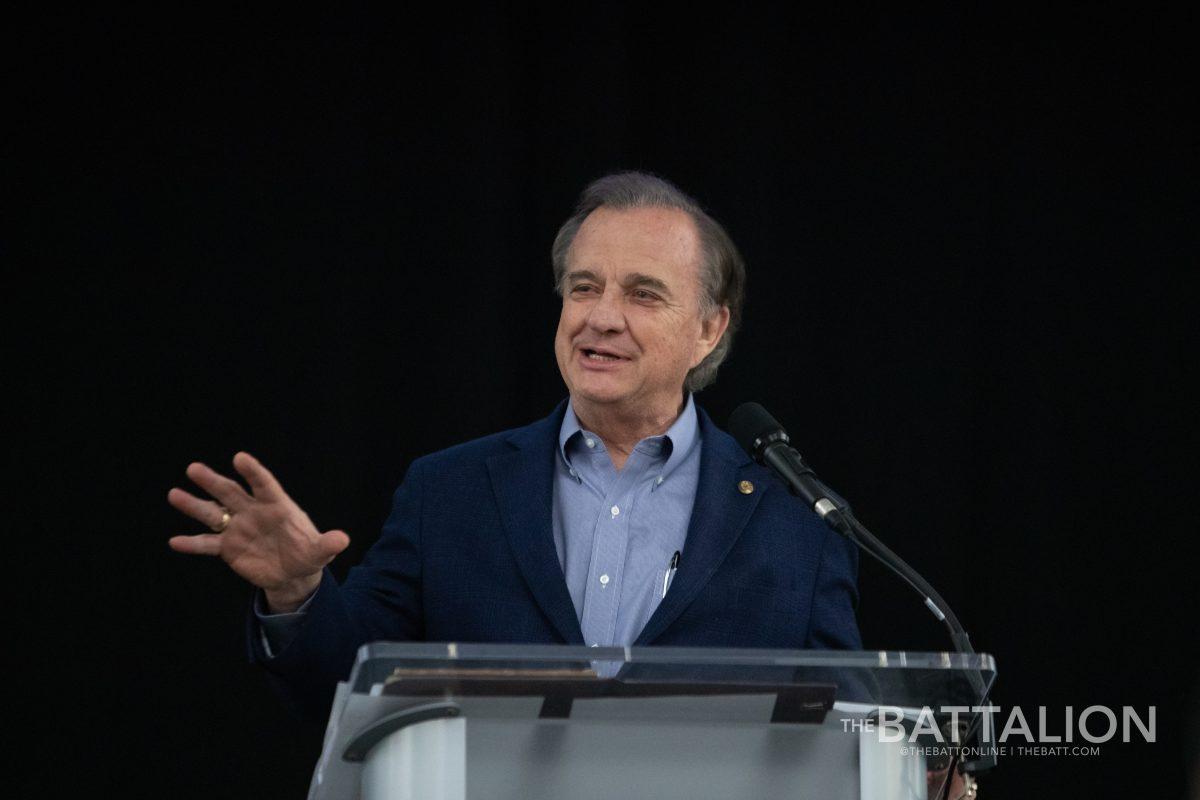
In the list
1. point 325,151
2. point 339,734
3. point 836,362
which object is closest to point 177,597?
point 325,151

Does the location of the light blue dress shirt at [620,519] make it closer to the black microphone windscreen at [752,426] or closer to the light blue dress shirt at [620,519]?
the light blue dress shirt at [620,519]

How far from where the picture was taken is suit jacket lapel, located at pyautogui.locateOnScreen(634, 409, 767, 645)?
101 inches

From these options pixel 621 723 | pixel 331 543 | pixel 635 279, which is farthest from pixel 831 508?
pixel 635 279

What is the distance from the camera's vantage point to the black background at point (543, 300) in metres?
3.37

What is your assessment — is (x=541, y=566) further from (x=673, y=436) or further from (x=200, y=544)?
(x=200, y=544)

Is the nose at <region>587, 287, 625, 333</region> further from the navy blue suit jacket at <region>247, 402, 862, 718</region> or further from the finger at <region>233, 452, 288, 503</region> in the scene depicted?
the finger at <region>233, 452, 288, 503</region>

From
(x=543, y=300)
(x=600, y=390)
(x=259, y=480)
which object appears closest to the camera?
(x=259, y=480)

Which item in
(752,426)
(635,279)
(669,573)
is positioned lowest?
(669,573)

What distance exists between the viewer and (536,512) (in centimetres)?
271

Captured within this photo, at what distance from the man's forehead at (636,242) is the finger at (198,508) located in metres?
1.14

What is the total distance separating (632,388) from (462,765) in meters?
1.38

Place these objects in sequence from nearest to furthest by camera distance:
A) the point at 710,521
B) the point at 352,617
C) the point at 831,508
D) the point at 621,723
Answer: the point at 621,723, the point at 831,508, the point at 352,617, the point at 710,521

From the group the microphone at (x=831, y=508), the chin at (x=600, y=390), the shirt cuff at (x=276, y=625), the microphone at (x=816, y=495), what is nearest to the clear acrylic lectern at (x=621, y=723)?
the microphone at (x=831, y=508)

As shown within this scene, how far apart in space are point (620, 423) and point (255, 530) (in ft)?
3.62
